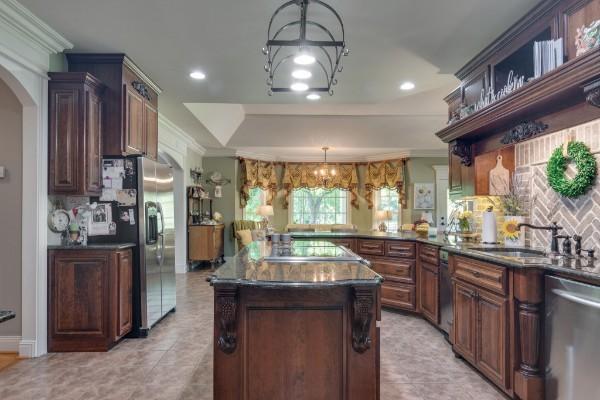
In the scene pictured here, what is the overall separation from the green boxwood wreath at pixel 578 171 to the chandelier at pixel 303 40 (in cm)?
173

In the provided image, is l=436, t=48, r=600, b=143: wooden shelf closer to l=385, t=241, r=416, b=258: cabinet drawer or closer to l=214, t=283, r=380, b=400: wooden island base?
l=385, t=241, r=416, b=258: cabinet drawer

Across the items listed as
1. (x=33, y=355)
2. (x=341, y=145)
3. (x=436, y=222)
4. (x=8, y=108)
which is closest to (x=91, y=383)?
(x=33, y=355)

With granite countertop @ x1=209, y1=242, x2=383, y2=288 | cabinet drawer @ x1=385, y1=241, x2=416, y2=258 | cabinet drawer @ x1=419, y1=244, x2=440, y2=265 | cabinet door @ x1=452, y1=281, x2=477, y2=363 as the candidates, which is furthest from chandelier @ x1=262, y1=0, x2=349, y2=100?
cabinet drawer @ x1=385, y1=241, x2=416, y2=258

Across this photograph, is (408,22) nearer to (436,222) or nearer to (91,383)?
(91,383)

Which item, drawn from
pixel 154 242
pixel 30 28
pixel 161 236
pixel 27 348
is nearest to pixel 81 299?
pixel 27 348

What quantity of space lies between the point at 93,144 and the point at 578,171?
12.9 feet

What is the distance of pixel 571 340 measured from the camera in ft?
6.50

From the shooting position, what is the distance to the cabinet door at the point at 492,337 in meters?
2.39

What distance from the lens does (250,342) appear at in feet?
6.32

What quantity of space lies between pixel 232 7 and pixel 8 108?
2.24m

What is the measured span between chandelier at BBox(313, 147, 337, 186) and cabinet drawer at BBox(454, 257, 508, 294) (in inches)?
241

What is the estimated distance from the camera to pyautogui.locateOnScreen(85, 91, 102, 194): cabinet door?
3295mm

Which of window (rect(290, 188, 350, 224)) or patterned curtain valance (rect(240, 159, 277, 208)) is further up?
patterned curtain valance (rect(240, 159, 277, 208))

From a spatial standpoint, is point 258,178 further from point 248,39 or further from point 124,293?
point 248,39
